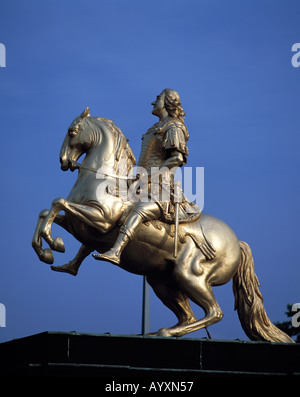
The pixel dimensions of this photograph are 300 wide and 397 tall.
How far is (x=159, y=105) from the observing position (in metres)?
10.4

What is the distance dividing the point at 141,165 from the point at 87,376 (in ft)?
9.79

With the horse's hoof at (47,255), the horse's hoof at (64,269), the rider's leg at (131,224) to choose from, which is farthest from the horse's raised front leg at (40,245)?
the rider's leg at (131,224)

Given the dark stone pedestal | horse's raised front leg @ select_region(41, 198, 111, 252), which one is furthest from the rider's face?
the dark stone pedestal

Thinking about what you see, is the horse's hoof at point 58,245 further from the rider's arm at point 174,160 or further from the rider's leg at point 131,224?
the rider's arm at point 174,160

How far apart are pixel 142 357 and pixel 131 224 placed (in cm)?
157

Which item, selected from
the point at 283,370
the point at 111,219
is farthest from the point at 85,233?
the point at 283,370

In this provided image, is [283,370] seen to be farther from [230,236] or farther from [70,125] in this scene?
[70,125]

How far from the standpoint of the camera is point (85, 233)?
9562 millimetres

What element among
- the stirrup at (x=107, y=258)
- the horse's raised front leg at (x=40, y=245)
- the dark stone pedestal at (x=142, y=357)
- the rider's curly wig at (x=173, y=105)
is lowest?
the dark stone pedestal at (x=142, y=357)

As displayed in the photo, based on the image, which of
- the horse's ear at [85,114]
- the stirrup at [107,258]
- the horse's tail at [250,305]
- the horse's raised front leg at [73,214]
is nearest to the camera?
the stirrup at [107,258]

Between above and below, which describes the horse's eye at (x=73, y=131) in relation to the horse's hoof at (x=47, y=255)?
above

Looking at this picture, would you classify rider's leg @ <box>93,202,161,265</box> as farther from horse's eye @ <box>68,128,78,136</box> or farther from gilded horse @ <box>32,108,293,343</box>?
horse's eye @ <box>68,128,78,136</box>

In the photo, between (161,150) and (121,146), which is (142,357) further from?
(161,150)

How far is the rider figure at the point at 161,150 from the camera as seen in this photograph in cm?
946
